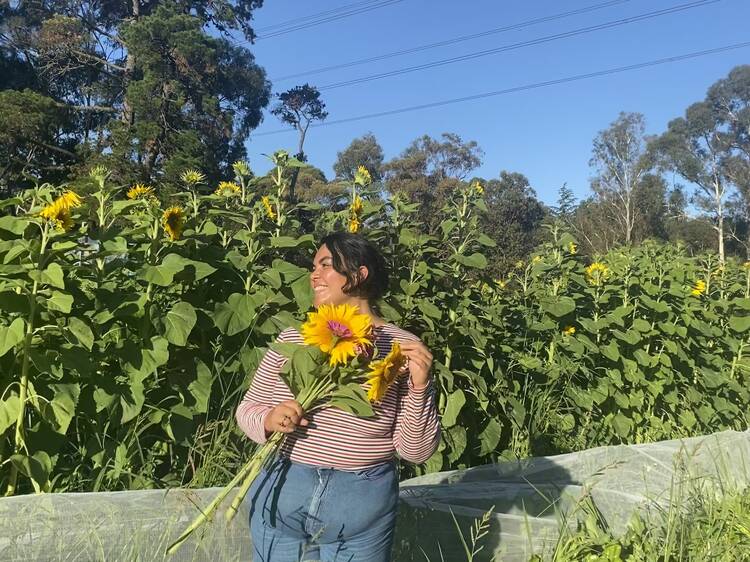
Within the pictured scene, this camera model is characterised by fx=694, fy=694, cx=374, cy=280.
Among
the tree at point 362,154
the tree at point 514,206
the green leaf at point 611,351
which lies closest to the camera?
the green leaf at point 611,351

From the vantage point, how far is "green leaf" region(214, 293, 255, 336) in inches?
96.7

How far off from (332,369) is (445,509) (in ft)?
3.19

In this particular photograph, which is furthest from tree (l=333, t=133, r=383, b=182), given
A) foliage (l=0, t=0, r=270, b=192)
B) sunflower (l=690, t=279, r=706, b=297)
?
sunflower (l=690, t=279, r=706, b=297)

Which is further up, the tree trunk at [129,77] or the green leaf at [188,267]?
the tree trunk at [129,77]

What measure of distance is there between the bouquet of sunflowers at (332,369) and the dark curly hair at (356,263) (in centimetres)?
31

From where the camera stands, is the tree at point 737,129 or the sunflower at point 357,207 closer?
the sunflower at point 357,207

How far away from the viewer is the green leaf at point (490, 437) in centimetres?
305

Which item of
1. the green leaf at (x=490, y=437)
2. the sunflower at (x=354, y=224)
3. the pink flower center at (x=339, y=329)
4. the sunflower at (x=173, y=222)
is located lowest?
the green leaf at (x=490, y=437)

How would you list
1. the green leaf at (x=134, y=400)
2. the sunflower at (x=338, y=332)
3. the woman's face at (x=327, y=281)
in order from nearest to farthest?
the sunflower at (x=338, y=332) < the woman's face at (x=327, y=281) < the green leaf at (x=134, y=400)

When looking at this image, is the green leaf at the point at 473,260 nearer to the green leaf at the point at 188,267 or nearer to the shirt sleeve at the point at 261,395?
the green leaf at the point at 188,267

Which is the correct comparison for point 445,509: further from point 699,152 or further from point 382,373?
point 699,152

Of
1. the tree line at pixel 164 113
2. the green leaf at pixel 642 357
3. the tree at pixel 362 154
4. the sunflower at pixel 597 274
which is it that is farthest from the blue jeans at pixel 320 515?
the tree at pixel 362 154

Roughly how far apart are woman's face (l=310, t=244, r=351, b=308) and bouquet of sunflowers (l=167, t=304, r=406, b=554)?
0.91ft

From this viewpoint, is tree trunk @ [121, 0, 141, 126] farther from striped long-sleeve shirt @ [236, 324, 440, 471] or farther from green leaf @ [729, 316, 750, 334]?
striped long-sleeve shirt @ [236, 324, 440, 471]
